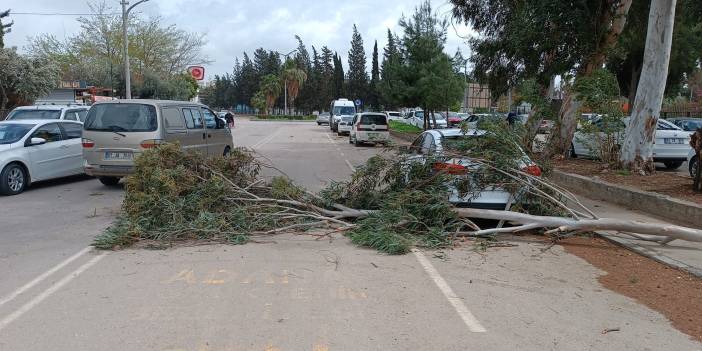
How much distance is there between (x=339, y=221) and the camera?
852cm

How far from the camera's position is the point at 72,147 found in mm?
13453

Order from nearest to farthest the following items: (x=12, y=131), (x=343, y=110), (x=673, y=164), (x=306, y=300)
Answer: (x=306, y=300), (x=12, y=131), (x=673, y=164), (x=343, y=110)

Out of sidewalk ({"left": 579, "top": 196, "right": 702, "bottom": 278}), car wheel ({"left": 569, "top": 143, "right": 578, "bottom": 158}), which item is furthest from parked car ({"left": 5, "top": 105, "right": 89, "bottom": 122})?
car wheel ({"left": 569, "top": 143, "right": 578, "bottom": 158})

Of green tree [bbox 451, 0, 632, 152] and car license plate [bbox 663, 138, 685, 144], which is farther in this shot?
car license plate [bbox 663, 138, 685, 144]

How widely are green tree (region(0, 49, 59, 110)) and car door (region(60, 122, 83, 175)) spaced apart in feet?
72.2

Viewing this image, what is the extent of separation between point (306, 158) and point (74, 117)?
26.1 feet

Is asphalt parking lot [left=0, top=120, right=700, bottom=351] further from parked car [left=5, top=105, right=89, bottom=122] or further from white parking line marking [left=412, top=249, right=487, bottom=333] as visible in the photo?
parked car [left=5, top=105, right=89, bottom=122]

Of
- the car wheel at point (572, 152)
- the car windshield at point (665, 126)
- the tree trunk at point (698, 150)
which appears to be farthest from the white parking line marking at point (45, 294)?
the car wheel at point (572, 152)

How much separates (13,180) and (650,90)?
45.4 feet

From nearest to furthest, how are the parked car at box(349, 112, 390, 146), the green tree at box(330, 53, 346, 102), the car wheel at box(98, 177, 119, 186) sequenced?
the car wheel at box(98, 177, 119, 186)
the parked car at box(349, 112, 390, 146)
the green tree at box(330, 53, 346, 102)

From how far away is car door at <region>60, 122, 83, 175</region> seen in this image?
1336 centimetres

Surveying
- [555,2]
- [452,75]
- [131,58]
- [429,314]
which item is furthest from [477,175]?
[131,58]

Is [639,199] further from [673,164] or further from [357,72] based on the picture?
[357,72]

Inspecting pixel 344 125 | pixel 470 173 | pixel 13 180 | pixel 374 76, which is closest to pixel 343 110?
pixel 344 125
